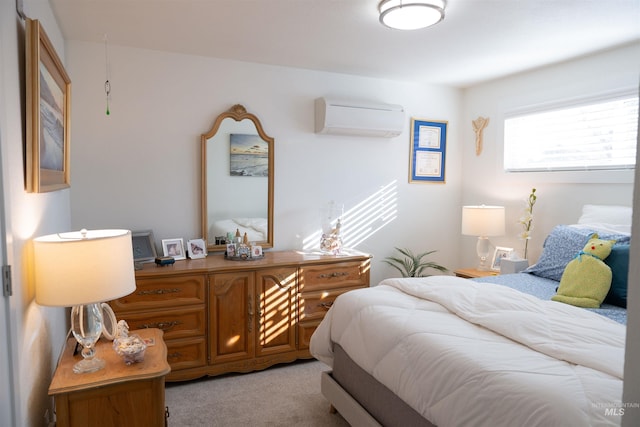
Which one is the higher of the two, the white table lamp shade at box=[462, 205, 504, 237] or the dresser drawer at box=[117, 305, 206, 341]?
the white table lamp shade at box=[462, 205, 504, 237]

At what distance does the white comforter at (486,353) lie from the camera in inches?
51.6

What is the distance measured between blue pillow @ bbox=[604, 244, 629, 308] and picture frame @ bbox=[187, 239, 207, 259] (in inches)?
109

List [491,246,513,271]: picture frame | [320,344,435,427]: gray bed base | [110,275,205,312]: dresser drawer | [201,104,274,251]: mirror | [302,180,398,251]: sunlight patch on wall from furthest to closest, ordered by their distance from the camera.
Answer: [302,180,398,251]: sunlight patch on wall, [491,246,513,271]: picture frame, [201,104,274,251]: mirror, [110,275,205,312]: dresser drawer, [320,344,435,427]: gray bed base

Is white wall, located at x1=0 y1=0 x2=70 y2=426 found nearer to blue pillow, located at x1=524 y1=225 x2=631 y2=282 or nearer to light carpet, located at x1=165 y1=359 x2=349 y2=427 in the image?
light carpet, located at x1=165 y1=359 x2=349 y2=427

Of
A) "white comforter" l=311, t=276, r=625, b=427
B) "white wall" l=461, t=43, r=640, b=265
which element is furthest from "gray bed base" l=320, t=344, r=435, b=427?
"white wall" l=461, t=43, r=640, b=265

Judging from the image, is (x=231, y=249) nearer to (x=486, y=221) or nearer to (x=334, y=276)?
(x=334, y=276)

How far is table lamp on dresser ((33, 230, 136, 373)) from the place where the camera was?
1.51m

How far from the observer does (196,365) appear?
118 inches

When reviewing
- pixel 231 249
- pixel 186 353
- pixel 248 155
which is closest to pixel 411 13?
pixel 248 155

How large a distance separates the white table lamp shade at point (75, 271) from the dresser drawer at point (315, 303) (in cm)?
190

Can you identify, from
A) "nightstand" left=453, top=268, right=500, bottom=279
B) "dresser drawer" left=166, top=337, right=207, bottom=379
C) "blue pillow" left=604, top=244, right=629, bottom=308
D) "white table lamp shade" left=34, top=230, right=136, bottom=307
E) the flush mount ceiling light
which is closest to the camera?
"white table lamp shade" left=34, top=230, right=136, bottom=307

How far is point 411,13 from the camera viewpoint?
7.60ft

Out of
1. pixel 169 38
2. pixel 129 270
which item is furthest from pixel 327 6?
pixel 129 270

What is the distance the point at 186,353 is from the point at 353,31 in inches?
98.6
